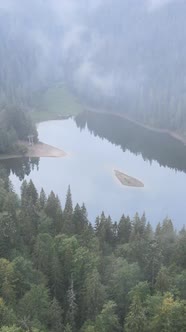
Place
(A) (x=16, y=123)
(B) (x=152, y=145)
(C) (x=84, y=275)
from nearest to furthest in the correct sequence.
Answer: (C) (x=84, y=275)
(A) (x=16, y=123)
(B) (x=152, y=145)

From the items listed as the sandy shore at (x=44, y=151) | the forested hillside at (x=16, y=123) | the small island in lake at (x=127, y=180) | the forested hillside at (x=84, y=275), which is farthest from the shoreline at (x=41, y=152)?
the forested hillside at (x=84, y=275)

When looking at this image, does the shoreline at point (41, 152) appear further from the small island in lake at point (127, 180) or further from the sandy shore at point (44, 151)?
the small island in lake at point (127, 180)

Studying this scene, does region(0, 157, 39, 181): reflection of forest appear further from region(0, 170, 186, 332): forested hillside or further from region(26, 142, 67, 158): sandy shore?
region(0, 170, 186, 332): forested hillside

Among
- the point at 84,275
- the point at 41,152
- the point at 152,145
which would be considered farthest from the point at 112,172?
the point at 84,275

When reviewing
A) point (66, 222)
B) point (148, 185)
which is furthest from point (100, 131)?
point (66, 222)

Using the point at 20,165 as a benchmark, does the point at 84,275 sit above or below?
below

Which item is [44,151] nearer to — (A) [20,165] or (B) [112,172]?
(A) [20,165]
